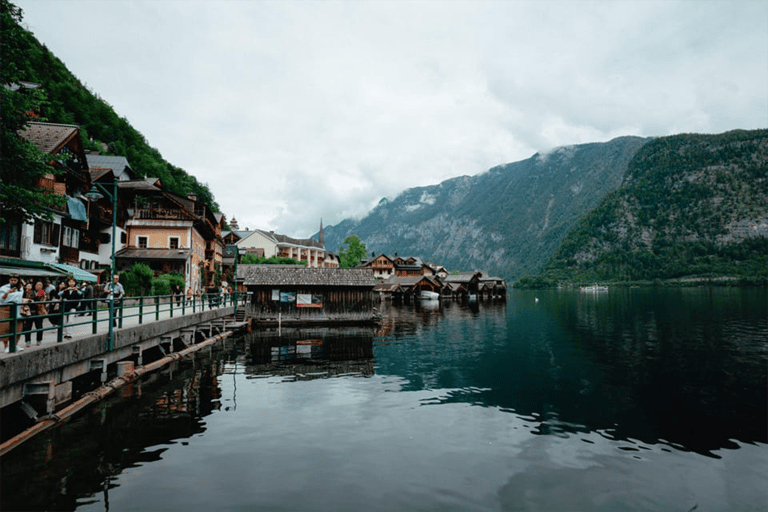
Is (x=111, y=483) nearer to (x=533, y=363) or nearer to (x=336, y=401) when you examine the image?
(x=336, y=401)

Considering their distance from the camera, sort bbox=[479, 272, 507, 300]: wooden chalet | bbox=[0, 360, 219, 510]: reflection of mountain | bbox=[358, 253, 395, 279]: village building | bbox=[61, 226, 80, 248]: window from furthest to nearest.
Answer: bbox=[358, 253, 395, 279]: village building < bbox=[479, 272, 507, 300]: wooden chalet < bbox=[61, 226, 80, 248]: window < bbox=[0, 360, 219, 510]: reflection of mountain

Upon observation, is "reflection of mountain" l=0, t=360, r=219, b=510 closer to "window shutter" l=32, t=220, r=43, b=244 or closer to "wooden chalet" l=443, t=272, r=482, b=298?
"window shutter" l=32, t=220, r=43, b=244

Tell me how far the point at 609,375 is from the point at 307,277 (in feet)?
90.6

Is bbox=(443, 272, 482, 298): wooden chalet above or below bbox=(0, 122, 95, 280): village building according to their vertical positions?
below

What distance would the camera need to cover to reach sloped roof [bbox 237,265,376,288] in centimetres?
4191

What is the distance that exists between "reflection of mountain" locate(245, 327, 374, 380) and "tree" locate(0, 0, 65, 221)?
12.4 m

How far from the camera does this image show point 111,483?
33.0ft

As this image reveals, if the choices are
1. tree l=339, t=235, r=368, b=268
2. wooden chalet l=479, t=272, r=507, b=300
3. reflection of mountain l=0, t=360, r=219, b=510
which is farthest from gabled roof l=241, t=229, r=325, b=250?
reflection of mountain l=0, t=360, r=219, b=510

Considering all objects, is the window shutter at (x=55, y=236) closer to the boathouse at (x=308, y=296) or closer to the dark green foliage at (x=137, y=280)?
the dark green foliage at (x=137, y=280)

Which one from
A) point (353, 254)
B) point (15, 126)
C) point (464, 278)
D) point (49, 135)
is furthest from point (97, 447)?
point (353, 254)

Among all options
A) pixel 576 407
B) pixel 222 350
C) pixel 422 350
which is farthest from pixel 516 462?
pixel 222 350

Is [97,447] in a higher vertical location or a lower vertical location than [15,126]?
lower

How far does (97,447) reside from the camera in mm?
11930

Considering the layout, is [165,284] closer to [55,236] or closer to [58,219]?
[55,236]
